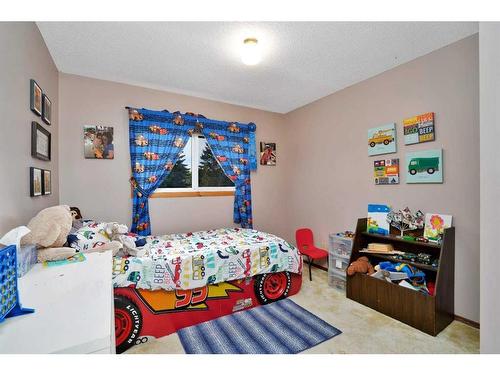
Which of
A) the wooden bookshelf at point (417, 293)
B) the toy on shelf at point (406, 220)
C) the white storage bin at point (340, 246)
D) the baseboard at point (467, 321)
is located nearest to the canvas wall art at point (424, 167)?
the toy on shelf at point (406, 220)

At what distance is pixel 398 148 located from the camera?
2662 mm

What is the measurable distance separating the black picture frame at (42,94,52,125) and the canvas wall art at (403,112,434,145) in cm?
349

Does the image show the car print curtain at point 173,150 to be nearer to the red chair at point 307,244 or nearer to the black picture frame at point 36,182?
the red chair at point 307,244

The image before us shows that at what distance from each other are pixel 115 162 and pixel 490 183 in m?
3.36

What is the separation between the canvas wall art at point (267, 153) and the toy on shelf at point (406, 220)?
2033 millimetres

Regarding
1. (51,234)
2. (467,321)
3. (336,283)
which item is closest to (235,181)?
(336,283)

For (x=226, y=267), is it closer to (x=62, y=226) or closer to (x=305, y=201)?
Result: (x=62, y=226)

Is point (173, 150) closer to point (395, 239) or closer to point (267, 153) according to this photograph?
point (267, 153)

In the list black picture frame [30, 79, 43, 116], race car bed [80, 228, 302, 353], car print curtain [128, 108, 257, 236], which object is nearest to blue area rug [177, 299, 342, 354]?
race car bed [80, 228, 302, 353]

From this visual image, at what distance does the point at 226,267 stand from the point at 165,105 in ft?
7.59

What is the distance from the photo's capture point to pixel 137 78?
9.62ft

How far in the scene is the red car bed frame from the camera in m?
1.89

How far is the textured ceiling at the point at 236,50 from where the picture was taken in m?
2.02
